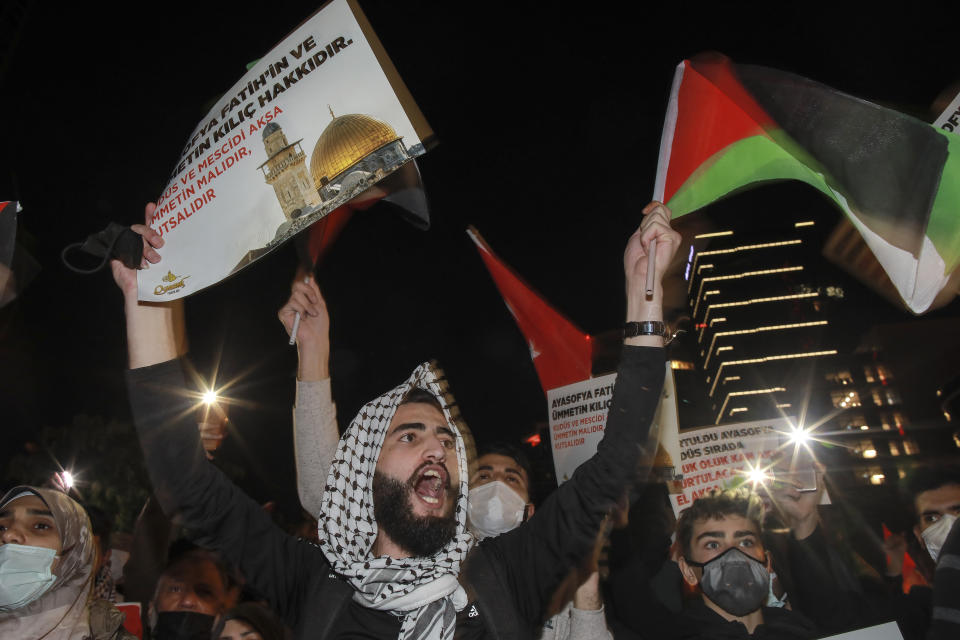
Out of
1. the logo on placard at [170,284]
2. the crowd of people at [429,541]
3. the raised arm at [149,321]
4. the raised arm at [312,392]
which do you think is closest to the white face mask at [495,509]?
the crowd of people at [429,541]

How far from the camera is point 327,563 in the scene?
7.61 ft

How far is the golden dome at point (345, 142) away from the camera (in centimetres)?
227

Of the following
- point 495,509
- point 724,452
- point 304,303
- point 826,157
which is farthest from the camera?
point 724,452

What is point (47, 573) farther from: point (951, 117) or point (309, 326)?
point (951, 117)

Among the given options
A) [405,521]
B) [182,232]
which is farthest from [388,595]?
[182,232]

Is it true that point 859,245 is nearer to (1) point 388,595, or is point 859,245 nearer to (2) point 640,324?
(2) point 640,324

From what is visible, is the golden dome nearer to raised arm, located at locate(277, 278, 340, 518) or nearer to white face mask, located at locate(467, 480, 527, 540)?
raised arm, located at locate(277, 278, 340, 518)

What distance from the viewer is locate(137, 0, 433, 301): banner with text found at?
228cm

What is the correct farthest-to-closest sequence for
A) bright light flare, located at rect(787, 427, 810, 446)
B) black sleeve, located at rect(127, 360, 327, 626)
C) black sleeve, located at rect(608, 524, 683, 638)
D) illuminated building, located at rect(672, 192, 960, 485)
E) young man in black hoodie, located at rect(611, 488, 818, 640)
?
illuminated building, located at rect(672, 192, 960, 485)
bright light flare, located at rect(787, 427, 810, 446)
black sleeve, located at rect(608, 524, 683, 638)
young man in black hoodie, located at rect(611, 488, 818, 640)
black sleeve, located at rect(127, 360, 327, 626)

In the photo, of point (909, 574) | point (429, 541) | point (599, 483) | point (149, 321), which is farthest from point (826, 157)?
point (909, 574)

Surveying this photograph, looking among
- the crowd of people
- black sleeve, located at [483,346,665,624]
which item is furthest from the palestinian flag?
black sleeve, located at [483,346,665,624]

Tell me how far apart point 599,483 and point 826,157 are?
1.62 metres

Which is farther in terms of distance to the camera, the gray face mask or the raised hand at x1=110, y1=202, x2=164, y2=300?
the gray face mask

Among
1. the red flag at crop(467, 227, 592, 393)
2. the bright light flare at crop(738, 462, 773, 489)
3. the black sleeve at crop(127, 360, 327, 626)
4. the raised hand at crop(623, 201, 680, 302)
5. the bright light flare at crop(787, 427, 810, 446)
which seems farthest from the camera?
the red flag at crop(467, 227, 592, 393)
